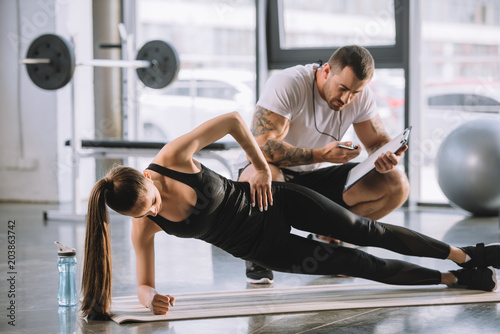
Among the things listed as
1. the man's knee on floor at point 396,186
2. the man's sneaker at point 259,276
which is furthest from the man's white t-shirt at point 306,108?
the man's sneaker at point 259,276

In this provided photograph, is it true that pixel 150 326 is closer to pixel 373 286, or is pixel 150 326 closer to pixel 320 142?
pixel 373 286

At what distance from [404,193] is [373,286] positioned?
438 mm

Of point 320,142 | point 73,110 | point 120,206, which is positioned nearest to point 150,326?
point 120,206

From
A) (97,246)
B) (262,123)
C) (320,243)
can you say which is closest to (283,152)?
(262,123)

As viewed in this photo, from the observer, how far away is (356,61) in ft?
8.68

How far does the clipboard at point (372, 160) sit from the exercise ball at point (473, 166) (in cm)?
170

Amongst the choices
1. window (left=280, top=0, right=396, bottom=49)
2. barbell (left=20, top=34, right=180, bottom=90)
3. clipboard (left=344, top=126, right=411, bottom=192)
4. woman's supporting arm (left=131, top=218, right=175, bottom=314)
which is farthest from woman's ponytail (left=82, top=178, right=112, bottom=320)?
window (left=280, top=0, right=396, bottom=49)

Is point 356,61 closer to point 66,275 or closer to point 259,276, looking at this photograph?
point 259,276

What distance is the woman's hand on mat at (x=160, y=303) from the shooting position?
89.0 inches

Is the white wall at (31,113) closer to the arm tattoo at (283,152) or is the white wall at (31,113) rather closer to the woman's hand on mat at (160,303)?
the arm tattoo at (283,152)

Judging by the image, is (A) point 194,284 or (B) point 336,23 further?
(B) point 336,23

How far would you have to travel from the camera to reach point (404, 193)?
2.90 meters

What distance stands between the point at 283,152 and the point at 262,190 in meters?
0.47

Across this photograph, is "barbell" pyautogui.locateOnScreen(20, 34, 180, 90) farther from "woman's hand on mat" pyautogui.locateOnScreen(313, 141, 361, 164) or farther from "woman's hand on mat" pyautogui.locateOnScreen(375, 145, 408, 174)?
"woman's hand on mat" pyautogui.locateOnScreen(375, 145, 408, 174)
